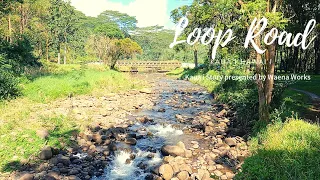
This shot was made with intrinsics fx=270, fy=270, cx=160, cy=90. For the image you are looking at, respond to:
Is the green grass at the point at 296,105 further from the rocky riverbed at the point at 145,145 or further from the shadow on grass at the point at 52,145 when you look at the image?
the shadow on grass at the point at 52,145

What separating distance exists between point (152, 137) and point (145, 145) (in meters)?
1.11

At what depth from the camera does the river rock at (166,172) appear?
27.3 ft

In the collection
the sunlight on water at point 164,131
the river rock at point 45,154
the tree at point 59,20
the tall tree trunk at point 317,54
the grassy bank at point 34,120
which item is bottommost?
the sunlight on water at point 164,131

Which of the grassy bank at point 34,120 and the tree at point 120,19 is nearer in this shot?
the grassy bank at point 34,120

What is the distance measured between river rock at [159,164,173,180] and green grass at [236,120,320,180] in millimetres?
2208

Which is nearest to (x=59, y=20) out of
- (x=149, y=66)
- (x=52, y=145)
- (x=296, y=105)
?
(x=149, y=66)

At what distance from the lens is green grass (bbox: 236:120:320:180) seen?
6477mm

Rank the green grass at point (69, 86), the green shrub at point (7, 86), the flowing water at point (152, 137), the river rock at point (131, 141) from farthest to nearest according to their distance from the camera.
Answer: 1. the green grass at point (69, 86)
2. the green shrub at point (7, 86)
3. the river rock at point (131, 141)
4. the flowing water at point (152, 137)

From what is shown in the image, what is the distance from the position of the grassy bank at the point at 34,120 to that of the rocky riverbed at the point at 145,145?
460 millimetres

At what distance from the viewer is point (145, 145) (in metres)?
11.5

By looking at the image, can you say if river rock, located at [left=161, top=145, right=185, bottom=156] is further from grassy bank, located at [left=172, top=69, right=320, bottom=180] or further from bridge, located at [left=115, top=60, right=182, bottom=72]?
bridge, located at [left=115, top=60, right=182, bottom=72]

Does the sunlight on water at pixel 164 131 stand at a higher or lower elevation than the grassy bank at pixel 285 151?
lower

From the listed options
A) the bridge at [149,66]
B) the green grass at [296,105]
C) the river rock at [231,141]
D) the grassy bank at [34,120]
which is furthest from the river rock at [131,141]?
the bridge at [149,66]

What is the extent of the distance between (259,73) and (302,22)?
22280mm
